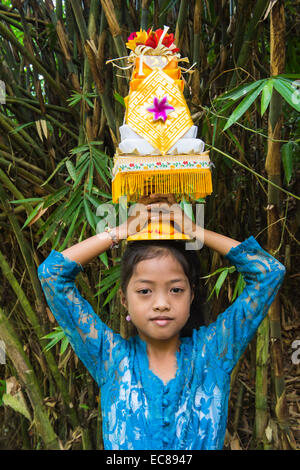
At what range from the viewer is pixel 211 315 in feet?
5.09

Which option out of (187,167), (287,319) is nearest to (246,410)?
(287,319)

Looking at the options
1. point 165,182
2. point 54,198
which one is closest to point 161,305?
point 165,182

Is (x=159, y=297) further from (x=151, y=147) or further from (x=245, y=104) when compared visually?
(x=245, y=104)

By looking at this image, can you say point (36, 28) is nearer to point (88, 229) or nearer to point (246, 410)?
point (88, 229)

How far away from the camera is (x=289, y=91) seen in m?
0.99

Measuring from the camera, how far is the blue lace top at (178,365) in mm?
943

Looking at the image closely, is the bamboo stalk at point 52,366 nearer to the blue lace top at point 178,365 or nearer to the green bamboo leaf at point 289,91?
the blue lace top at point 178,365

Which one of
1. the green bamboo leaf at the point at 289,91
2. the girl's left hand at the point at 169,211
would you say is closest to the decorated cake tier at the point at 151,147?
the girl's left hand at the point at 169,211

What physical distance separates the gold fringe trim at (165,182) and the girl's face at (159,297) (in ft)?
0.46

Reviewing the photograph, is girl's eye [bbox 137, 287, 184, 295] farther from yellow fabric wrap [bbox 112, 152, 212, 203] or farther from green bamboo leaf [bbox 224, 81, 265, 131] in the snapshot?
green bamboo leaf [bbox 224, 81, 265, 131]

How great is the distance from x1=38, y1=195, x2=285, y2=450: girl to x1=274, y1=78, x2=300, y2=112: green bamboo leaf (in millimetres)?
298

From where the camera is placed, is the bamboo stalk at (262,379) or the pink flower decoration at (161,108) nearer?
the pink flower decoration at (161,108)

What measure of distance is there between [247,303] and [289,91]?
45cm
